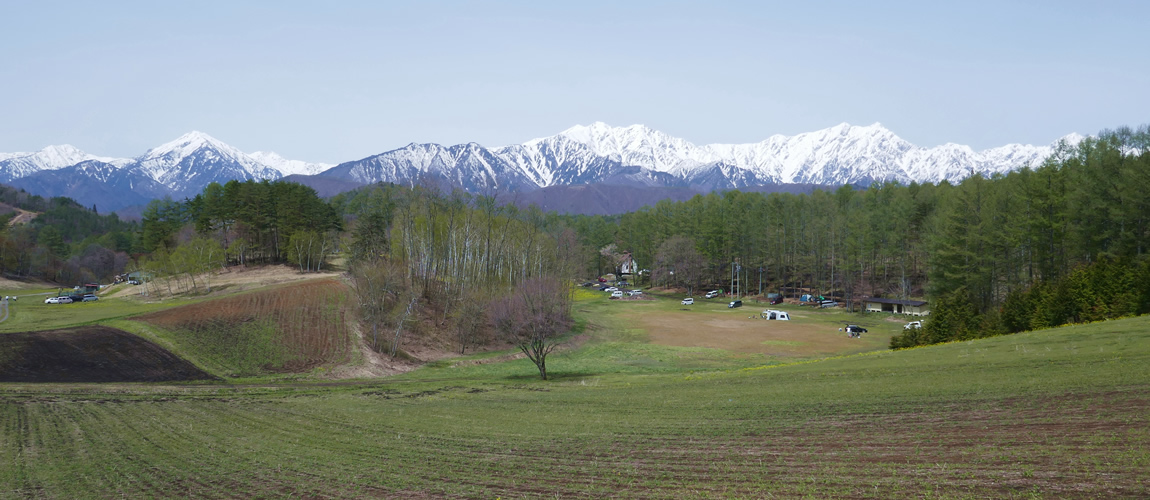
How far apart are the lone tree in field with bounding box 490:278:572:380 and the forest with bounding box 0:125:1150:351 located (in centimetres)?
240

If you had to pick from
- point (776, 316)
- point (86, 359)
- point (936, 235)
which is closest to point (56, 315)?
point (86, 359)

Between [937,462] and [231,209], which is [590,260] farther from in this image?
[937,462]

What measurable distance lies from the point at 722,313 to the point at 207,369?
62.6 metres

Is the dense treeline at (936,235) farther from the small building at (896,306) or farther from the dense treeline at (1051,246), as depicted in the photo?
the small building at (896,306)

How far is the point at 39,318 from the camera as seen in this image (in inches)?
2071

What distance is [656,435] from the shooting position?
19297 mm

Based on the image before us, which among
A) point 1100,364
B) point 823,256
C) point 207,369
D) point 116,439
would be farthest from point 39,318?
point 823,256

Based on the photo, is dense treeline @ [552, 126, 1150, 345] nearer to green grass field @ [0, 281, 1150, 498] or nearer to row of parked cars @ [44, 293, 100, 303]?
green grass field @ [0, 281, 1150, 498]

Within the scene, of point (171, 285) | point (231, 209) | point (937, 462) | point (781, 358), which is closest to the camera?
point (937, 462)

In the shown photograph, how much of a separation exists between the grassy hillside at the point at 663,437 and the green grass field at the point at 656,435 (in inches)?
3.4

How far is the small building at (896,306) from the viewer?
79312 millimetres

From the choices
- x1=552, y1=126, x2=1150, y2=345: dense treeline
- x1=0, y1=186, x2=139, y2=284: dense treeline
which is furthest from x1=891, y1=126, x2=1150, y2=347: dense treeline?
x1=0, y1=186, x2=139, y2=284: dense treeline

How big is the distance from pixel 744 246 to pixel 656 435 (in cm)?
9357

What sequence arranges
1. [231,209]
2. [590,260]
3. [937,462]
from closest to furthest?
1. [937,462]
2. [231,209]
3. [590,260]
